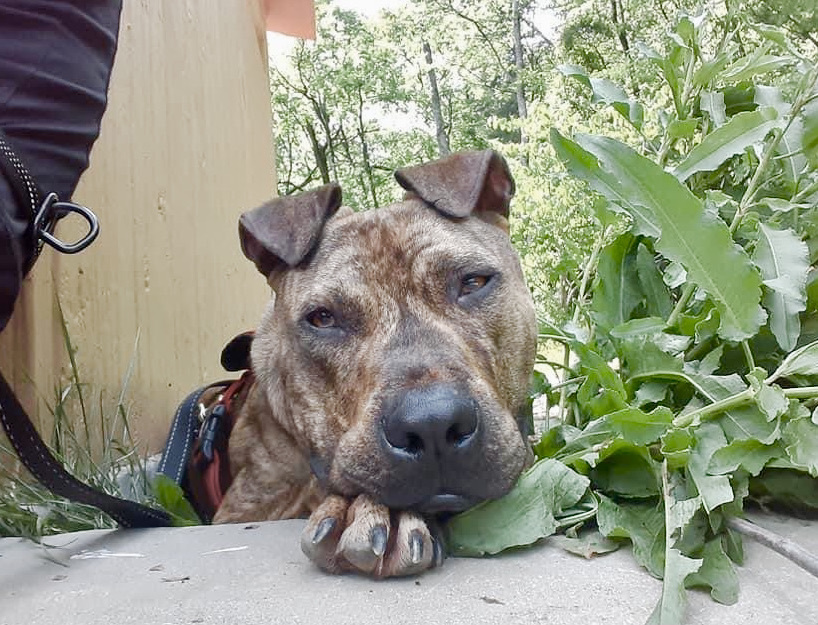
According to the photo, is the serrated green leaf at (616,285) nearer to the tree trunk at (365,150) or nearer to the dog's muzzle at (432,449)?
the dog's muzzle at (432,449)

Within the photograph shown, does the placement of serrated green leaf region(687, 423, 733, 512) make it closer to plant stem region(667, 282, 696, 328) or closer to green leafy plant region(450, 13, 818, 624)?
green leafy plant region(450, 13, 818, 624)

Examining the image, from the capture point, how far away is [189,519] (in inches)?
129

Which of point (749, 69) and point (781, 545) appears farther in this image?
point (749, 69)

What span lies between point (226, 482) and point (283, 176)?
2501 centimetres

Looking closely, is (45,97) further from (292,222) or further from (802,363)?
(802,363)

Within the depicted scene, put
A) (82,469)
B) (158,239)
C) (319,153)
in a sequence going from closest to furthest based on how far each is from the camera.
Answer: (82,469), (158,239), (319,153)

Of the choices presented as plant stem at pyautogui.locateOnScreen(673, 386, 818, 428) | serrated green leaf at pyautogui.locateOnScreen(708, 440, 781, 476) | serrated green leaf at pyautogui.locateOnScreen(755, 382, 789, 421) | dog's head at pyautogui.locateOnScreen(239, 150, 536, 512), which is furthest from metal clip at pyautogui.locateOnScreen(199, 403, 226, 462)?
serrated green leaf at pyautogui.locateOnScreen(755, 382, 789, 421)

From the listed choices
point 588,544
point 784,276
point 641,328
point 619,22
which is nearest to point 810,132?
point 784,276

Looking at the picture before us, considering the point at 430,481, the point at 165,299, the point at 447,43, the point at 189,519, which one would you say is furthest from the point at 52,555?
the point at 447,43

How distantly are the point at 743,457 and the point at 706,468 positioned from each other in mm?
108

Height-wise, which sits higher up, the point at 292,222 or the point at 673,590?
the point at 292,222

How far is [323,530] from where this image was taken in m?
2.11

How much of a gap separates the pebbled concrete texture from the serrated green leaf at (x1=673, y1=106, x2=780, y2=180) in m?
1.09

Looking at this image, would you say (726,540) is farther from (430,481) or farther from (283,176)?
(283,176)
